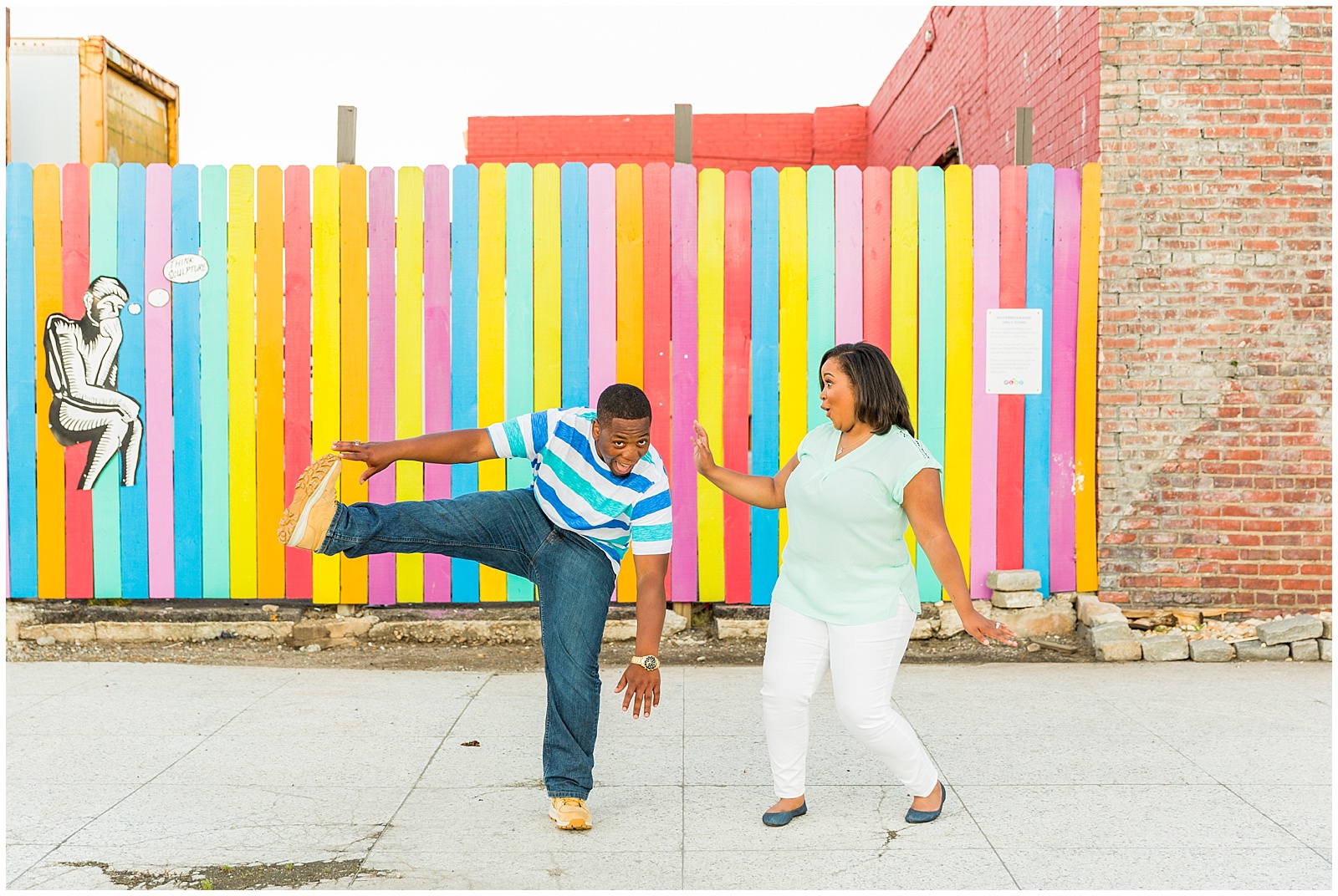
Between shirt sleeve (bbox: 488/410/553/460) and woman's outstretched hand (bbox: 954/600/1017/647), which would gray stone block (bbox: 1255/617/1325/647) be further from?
shirt sleeve (bbox: 488/410/553/460)

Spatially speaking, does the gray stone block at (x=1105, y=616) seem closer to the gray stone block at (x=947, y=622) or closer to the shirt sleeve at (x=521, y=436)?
the gray stone block at (x=947, y=622)

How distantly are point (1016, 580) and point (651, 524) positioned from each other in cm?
325

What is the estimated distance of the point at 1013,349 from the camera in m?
6.12

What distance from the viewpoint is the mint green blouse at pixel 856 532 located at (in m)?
3.48

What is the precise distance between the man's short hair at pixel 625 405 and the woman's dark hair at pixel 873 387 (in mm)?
669

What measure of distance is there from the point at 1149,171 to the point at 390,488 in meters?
4.61

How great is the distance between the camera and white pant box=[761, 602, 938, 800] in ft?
11.4

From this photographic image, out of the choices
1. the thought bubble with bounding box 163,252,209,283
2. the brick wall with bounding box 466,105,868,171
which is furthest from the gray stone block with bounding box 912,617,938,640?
the brick wall with bounding box 466,105,868,171

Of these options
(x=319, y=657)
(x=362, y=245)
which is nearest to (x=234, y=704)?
(x=319, y=657)

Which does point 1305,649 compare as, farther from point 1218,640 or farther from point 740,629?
point 740,629

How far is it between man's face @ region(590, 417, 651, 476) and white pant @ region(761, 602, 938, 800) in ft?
2.34

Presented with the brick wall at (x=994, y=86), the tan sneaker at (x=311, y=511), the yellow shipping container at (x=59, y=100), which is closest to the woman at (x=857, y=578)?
the tan sneaker at (x=311, y=511)

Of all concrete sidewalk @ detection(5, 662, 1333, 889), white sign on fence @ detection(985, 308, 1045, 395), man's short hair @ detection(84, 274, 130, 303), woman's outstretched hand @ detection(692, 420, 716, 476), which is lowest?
concrete sidewalk @ detection(5, 662, 1333, 889)

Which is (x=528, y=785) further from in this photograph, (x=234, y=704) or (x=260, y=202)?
(x=260, y=202)
